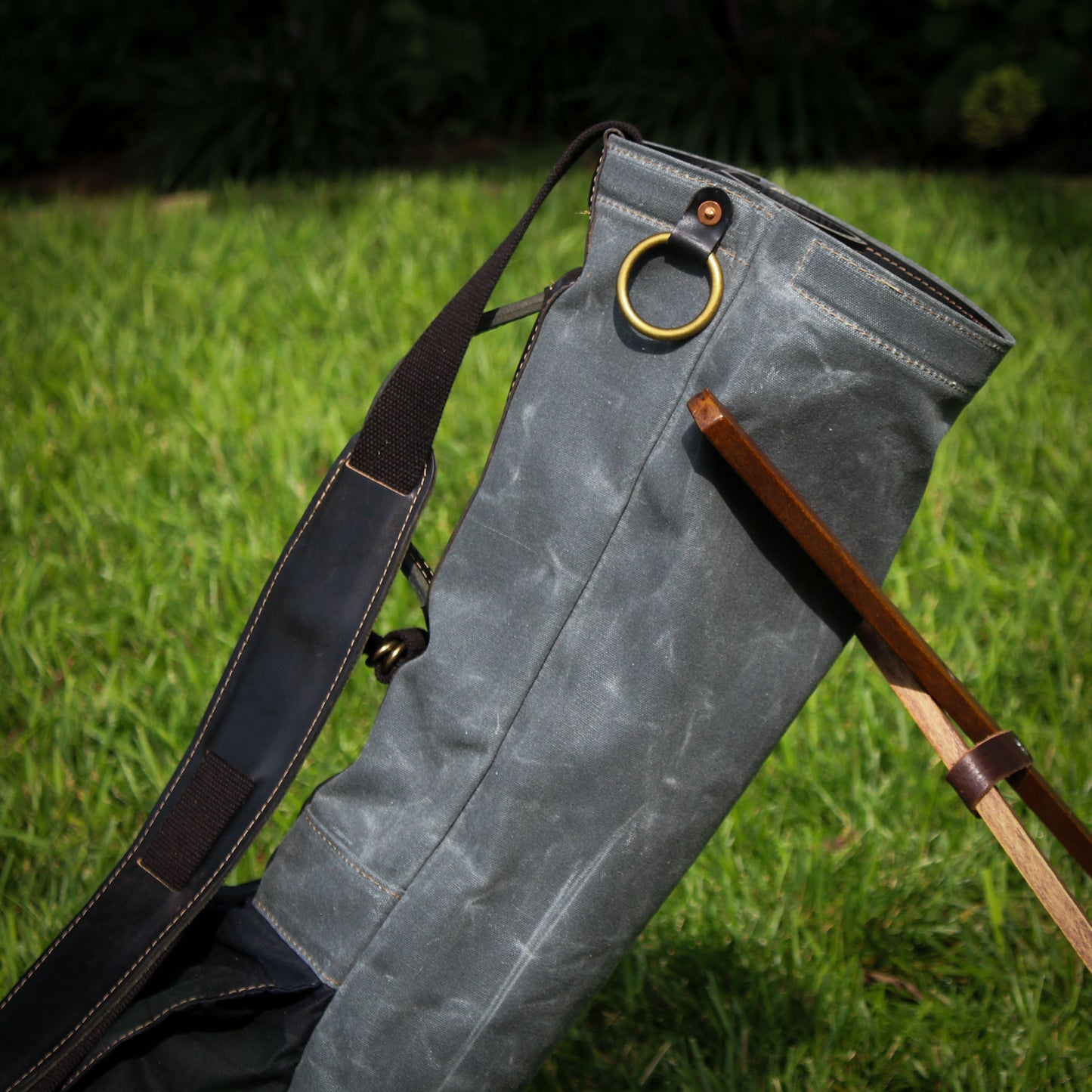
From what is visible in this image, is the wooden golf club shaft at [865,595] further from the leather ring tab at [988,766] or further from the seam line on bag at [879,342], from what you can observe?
the seam line on bag at [879,342]

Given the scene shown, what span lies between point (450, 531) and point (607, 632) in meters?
1.42

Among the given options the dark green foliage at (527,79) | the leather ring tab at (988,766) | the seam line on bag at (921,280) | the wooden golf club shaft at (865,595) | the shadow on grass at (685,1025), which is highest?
the dark green foliage at (527,79)

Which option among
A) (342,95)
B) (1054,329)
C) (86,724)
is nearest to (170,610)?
(86,724)

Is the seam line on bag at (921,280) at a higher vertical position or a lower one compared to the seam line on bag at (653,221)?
lower

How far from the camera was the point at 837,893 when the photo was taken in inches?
64.7

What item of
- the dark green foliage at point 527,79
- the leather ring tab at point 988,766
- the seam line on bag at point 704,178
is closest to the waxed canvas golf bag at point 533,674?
the seam line on bag at point 704,178

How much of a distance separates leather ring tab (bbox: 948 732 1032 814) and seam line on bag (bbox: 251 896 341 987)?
618 millimetres

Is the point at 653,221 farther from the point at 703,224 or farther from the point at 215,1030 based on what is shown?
the point at 215,1030

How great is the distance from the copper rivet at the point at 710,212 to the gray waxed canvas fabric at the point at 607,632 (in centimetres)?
2

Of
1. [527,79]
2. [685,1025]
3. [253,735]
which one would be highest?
[527,79]

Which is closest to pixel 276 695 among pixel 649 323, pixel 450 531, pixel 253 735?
pixel 253 735

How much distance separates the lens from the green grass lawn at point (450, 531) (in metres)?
1.51

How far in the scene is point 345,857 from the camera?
Answer: 3.63 feet

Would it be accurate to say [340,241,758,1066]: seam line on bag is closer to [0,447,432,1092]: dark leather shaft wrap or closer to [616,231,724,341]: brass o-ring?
[616,231,724,341]: brass o-ring
